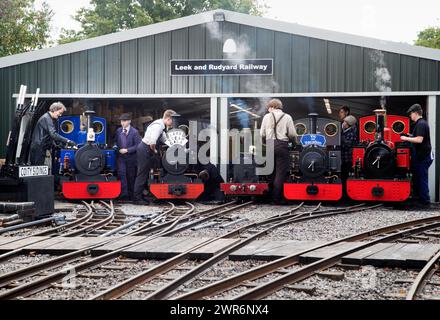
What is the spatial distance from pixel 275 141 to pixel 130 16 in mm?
28178

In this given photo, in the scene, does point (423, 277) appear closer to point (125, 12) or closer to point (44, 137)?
point (44, 137)

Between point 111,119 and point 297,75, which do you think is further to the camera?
point 111,119

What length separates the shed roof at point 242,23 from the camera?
544 inches

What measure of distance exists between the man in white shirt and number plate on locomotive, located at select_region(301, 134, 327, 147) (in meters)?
2.69

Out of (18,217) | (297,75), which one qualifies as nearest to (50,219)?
(18,217)

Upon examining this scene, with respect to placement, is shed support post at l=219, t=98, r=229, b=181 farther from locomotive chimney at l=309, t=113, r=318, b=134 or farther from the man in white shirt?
locomotive chimney at l=309, t=113, r=318, b=134

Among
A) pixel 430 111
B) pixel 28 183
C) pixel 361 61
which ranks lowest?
pixel 28 183

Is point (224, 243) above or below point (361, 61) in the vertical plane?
below

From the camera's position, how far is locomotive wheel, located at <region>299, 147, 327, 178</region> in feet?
41.2

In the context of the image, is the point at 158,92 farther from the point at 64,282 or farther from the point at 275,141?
the point at 64,282

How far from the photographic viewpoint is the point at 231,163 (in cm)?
1407

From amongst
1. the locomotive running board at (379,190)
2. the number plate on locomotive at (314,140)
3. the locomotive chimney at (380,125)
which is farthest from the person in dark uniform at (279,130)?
the locomotive chimney at (380,125)

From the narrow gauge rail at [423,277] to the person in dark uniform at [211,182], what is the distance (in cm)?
734

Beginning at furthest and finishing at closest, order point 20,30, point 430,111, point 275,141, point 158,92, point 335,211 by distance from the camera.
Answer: point 20,30
point 158,92
point 430,111
point 275,141
point 335,211
